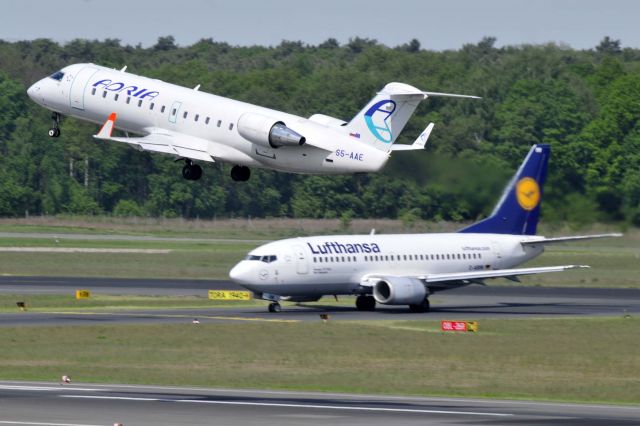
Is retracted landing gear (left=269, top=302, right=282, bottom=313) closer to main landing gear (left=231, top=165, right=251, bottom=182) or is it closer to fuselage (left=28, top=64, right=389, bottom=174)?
main landing gear (left=231, top=165, right=251, bottom=182)

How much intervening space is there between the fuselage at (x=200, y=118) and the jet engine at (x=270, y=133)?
14.0 inches

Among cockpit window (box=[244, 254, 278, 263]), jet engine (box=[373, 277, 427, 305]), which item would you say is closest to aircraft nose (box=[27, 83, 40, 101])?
cockpit window (box=[244, 254, 278, 263])

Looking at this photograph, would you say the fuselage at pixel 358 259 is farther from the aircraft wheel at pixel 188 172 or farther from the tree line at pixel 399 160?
the aircraft wheel at pixel 188 172

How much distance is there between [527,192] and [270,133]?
104 feet

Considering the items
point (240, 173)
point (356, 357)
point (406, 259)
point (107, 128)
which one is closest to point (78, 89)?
point (107, 128)

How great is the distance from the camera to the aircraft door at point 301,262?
88.6 metres

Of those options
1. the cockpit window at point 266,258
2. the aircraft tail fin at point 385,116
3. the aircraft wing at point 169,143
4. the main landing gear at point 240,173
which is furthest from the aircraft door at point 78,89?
the cockpit window at point 266,258

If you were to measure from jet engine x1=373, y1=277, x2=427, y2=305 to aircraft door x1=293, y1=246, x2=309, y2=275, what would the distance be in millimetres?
5506

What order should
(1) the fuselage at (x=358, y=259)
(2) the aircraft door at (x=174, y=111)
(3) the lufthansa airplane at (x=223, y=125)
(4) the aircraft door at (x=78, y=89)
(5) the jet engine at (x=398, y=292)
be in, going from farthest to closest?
(5) the jet engine at (x=398, y=292) < (1) the fuselage at (x=358, y=259) < (4) the aircraft door at (x=78, y=89) < (2) the aircraft door at (x=174, y=111) < (3) the lufthansa airplane at (x=223, y=125)

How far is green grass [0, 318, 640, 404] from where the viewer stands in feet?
184

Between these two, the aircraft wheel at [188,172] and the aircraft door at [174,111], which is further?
the aircraft door at [174,111]

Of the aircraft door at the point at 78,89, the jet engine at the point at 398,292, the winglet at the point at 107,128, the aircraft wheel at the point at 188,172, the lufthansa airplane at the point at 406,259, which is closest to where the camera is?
the winglet at the point at 107,128

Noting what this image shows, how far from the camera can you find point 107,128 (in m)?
73.0

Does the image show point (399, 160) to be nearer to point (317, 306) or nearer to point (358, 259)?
point (358, 259)
